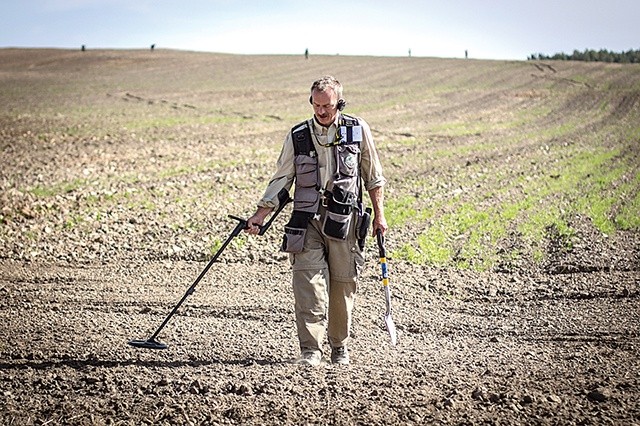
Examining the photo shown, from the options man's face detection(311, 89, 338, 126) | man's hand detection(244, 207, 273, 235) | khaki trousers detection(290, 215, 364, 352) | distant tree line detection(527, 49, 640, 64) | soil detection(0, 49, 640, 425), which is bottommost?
soil detection(0, 49, 640, 425)

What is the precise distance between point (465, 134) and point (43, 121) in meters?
13.7

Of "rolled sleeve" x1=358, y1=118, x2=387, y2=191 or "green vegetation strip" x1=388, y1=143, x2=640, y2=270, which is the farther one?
"green vegetation strip" x1=388, y1=143, x2=640, y2=270

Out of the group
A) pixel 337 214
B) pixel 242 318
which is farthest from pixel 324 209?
pixel 242 318

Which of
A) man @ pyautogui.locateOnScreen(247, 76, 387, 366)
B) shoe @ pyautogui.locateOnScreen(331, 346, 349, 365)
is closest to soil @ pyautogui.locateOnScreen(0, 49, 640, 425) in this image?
shoe @ pyautogui.locateOnScreen(331, 346, 349, 365)

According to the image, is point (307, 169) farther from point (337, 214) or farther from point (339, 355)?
point (339, 355)

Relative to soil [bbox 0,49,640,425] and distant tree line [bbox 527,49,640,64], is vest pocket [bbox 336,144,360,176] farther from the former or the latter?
distant tree line [bbox 527,49,640,64]

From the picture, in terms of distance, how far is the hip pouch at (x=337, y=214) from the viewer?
581 cm

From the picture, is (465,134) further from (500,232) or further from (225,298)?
(225,298)

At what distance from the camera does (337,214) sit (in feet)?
19.1

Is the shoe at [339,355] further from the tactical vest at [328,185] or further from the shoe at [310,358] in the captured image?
the tactical vest at [328,185]

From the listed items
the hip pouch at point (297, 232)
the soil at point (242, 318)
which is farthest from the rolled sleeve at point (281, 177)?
the soil at point (242, 318)

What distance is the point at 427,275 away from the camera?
30.2 feet

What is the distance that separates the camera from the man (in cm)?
581

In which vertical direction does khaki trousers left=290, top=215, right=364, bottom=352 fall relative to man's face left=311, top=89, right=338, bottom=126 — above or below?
below
